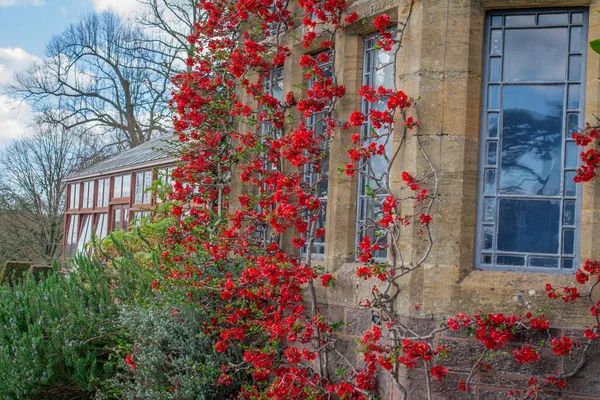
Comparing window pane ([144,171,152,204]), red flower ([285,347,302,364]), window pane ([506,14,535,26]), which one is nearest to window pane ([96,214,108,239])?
window pane ([144,171,152,204])

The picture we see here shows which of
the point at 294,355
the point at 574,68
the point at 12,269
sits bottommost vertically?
the point at 12,269

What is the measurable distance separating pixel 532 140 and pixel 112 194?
14.6 m

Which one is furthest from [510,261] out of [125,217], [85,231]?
[85,231]

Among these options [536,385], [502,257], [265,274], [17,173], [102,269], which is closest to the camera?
[536,385]

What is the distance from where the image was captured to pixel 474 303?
4.95 meters

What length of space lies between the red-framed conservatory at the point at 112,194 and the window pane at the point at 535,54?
951 centimetres

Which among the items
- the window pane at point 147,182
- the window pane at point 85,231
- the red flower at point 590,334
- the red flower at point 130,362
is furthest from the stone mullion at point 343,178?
the window pane at point 85,231

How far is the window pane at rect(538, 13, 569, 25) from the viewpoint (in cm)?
506

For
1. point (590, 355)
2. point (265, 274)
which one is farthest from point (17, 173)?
point (590, 355)

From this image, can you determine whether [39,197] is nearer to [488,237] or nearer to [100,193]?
[100,193]

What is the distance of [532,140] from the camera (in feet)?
16.7

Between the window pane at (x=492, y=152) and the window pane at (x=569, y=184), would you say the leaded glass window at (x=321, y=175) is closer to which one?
the window pane at (x=492, y=152)

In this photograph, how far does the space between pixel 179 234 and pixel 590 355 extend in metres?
4.21

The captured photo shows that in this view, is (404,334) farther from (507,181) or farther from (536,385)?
(507,181)
